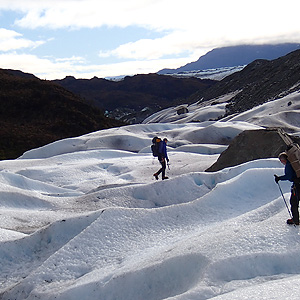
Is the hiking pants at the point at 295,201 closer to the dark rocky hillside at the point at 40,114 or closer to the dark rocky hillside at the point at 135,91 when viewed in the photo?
the dark rocky hillside at the point at 40,114

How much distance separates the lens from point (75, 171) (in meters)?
17.4

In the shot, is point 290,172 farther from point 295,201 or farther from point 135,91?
→ point 135,91

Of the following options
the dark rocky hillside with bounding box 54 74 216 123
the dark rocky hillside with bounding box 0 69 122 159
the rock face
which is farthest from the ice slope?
the dark rocky hillside with bounding box 54 74 216 123

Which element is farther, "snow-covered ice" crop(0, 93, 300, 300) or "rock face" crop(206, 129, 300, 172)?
"rock face" crop(206, 129, 300, 172)

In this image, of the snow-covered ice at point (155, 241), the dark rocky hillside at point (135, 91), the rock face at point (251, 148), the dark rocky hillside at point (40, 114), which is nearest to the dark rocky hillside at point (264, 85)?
the dark rocky hillside at point (40, 114)

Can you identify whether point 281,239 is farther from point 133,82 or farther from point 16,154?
point 133,82

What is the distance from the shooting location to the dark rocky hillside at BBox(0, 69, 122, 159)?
35781mm

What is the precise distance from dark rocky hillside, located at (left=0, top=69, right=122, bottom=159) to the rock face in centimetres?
2223

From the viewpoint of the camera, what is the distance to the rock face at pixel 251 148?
1441 centimetres

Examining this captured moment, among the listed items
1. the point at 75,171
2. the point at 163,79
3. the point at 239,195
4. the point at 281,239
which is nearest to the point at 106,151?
the point at 75,171

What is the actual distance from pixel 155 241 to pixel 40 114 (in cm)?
3735

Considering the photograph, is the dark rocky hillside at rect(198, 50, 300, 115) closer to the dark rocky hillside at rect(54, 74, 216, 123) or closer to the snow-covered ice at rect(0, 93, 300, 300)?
the dark rocky hillside at rect(54, 74, 216, 123)

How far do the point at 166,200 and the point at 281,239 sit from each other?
18.4 ft

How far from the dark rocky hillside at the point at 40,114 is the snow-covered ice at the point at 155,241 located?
22215mm
